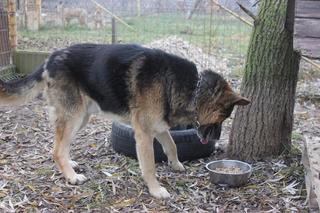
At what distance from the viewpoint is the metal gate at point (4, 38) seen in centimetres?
807

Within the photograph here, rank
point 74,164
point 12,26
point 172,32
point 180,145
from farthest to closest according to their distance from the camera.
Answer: point 172,32 < point 12,26 < point 180,145 < point 74,164

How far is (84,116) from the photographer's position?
4582mm

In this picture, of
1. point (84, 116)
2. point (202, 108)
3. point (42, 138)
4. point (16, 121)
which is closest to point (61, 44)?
point (16, 121)

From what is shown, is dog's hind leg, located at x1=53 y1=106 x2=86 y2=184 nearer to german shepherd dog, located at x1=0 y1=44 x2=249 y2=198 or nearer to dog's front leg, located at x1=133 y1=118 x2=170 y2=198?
german shepherd dog, located at x1=0 y1=44 x2=249 y2=198

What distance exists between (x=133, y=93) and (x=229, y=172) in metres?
1.17

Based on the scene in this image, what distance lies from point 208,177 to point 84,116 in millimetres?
1355

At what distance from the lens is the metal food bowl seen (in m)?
4.28

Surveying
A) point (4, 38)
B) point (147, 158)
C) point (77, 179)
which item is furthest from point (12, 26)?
point (147, 158)

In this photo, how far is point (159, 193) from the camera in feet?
13.7

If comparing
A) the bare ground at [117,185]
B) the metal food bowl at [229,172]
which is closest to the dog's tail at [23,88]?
the bare ground at [117,185]

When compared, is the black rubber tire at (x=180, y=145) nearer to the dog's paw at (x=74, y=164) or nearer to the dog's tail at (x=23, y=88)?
the dog's paw at (x=74, y=164)

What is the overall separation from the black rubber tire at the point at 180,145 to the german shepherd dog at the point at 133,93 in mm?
496

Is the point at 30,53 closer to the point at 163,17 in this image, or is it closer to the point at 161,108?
the point at 163,17

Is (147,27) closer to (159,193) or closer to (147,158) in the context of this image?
(147,158)
